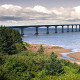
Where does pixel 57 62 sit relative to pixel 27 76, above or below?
above

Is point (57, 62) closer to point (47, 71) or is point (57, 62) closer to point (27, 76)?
point (47, 71)

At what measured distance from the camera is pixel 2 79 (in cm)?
1459

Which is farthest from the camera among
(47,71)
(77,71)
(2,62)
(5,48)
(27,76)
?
(5,48)

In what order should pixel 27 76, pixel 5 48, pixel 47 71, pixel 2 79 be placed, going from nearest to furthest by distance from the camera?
1. pixel 2 79
2. pixel 27 76
3. pixel 47 71
4. pixel 5 48

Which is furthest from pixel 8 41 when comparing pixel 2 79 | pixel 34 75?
pixel 2 79

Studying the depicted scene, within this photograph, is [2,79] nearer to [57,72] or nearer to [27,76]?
[27,76]

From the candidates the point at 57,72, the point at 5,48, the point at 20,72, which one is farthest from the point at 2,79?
the point at 5,48

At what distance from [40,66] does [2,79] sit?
7.38m

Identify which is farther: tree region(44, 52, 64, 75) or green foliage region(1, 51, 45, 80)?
tree region(44, 52, 64, 75)

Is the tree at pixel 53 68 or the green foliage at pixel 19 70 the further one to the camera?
the tree at pixel 53 68

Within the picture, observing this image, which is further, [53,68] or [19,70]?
[53,68]

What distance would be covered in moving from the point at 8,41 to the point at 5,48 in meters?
2.27

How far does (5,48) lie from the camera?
3525 centimetres

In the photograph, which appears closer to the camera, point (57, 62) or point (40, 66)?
point (57, 62)
